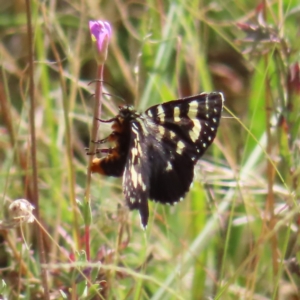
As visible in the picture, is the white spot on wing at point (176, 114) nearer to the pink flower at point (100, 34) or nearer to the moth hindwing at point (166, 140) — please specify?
the moth hindwing at point (166, 140)

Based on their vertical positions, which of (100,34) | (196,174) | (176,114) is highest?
(100,34)

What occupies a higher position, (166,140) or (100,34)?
(100,34)

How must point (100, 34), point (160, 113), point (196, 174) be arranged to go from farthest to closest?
point (196, 174), point (160, 113), point (100, 34)

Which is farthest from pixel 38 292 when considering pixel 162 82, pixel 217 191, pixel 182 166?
pixel 162 82

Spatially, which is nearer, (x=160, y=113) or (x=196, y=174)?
(x=160, y=113)

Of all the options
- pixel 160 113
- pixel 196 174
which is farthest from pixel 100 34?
pixel 196 174

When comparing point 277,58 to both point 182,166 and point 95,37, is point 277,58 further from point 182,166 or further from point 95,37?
point 95,37

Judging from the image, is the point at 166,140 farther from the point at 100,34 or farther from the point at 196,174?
the point at 100,34
